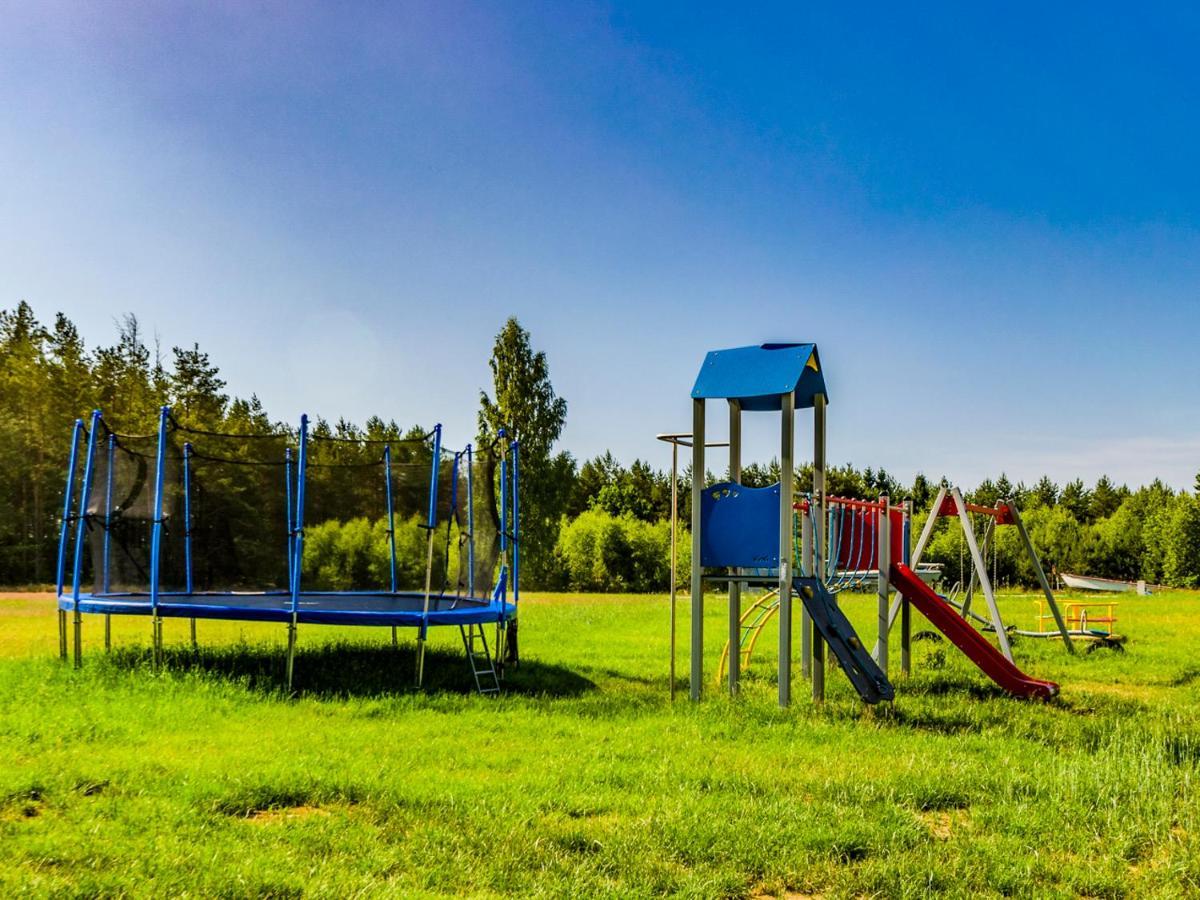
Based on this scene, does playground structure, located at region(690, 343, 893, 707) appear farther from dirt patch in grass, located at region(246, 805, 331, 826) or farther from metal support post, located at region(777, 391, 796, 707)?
dirt patch in grass, located at region(246, 805, 331, 826)

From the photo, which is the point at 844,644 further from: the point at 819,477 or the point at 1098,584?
the point at 1098,584

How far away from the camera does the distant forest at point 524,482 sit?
3197 centimetres

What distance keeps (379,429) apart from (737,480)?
104 feet

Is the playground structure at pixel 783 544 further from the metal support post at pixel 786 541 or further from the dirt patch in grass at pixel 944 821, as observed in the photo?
the dirt patch in grass at pixel 944 821

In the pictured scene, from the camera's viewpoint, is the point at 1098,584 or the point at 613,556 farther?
the point at 613,556

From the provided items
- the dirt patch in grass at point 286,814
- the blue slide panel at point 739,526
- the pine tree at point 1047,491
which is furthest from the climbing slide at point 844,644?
the pine tree at point 1047,491

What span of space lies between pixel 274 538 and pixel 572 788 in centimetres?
837

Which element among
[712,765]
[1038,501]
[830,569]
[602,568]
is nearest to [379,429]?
[602,568]

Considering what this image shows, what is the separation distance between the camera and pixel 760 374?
8.32m

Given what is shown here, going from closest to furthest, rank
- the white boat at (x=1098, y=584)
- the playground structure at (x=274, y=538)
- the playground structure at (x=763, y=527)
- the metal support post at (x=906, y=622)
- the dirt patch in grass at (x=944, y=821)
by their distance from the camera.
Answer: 1. the dirt patch in grass at (x=944, y=821)
2. the playground structure at (x=763, y=527)
3. the playground structure at (x=274, y=538)
4. the metal support post at (x=906, y=622)
5. the white boat at (x=1098, y=584)

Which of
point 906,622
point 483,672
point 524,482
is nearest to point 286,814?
point 483,672

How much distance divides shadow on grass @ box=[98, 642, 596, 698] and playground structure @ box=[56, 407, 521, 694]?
21 centimetres

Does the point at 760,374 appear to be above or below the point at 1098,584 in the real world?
above

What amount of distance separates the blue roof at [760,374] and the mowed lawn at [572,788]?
2.53 meters
